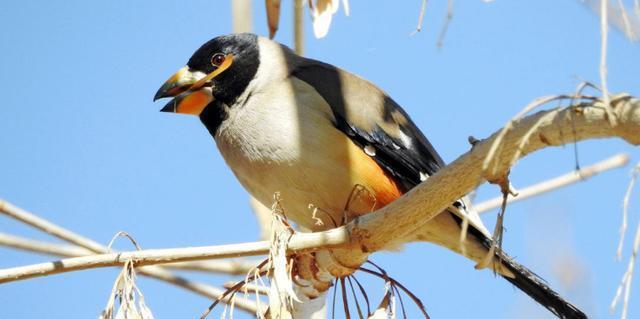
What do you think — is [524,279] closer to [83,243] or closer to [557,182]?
[557,182]

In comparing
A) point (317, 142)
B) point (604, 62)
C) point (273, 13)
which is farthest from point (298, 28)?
point (604, 62)

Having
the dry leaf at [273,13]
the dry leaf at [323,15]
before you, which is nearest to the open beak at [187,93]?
the dry leaf at [273,13]

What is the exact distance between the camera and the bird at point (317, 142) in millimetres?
4293

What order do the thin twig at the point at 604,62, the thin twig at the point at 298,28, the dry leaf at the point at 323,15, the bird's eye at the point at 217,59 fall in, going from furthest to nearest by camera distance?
the bird's eye at the point at 217,59 < the thin twig at the point at 298,28 < the dry leaf at the point at 323,15 < the thin twig at the point at 604,62

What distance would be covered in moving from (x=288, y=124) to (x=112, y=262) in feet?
5.08

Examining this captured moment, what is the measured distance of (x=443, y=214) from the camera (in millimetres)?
4434

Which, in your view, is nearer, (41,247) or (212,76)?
(41,247)

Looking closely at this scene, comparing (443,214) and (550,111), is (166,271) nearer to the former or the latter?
(443,214)

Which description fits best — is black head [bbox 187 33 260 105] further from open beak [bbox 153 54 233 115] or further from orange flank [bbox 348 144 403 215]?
orange flank [bbox 348 144 403 215]

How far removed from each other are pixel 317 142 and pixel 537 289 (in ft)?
4.19

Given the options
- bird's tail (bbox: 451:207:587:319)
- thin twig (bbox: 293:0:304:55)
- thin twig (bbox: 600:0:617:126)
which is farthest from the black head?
thin twig (bbox: 600:0:617:126)

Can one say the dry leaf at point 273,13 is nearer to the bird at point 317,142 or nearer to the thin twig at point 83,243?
the bird at point 317,142

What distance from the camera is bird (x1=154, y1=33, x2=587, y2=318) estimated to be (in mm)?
4293

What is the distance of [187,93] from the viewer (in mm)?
4879
